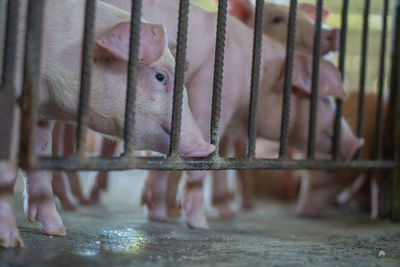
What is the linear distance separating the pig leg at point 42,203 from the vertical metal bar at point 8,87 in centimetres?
56

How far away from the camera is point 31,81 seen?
179 cm

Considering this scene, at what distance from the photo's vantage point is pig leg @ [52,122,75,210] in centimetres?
370

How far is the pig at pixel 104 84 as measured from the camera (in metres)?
2.18

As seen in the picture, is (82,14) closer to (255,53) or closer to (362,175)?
(255,53)

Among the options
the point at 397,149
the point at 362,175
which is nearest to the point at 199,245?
the point at 397,149

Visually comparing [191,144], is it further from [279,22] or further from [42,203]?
[279,22]

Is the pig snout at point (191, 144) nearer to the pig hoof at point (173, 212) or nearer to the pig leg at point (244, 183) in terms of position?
the pig hoof at point (173, 212)

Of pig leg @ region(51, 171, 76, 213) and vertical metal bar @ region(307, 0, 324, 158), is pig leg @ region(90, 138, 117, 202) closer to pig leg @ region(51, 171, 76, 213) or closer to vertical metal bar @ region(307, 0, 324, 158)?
pig leg @ region(51, 171, 76, 213)

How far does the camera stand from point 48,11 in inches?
88.0

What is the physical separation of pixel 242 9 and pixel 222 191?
142 cm

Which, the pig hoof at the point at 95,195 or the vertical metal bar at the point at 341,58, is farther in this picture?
the pig hoof at the point at 95,195

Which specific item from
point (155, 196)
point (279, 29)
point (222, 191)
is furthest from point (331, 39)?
point (155, 196)

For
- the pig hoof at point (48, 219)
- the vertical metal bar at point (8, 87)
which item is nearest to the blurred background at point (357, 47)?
the pig hoof at point (48, 219)

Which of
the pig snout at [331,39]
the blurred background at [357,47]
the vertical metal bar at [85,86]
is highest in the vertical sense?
the blurred background at [357,47]
